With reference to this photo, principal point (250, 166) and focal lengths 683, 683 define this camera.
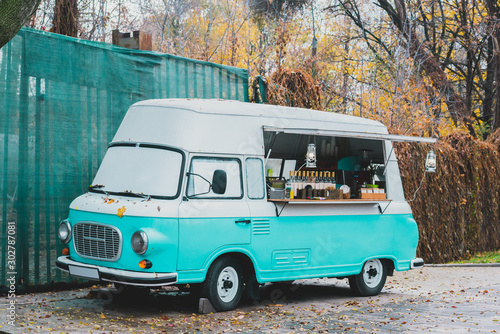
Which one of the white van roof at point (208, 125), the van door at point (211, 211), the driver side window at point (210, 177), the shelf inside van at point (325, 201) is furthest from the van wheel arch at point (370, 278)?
the driver side window at point (210, 177)

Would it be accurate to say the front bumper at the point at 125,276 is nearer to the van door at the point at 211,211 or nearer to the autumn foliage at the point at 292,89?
the van door at the point at 211,211

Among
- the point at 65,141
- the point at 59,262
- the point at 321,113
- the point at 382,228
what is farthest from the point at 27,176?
the point at 382,228

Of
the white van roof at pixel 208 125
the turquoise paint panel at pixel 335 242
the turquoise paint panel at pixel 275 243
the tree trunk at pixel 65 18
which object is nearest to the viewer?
the turquoise paint panel at pixel 275 243

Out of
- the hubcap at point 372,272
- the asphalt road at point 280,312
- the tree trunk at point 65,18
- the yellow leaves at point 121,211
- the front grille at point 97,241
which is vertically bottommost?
the asphalt road at point 280,312

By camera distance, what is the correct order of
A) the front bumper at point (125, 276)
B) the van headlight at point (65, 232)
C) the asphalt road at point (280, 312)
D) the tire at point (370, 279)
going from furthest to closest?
the tire at point (370, 279) → the van headlight at point (65, 232) → the front bumper at point (125, 276) → the asphalt road at point (280, 312)

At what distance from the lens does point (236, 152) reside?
9.12 m

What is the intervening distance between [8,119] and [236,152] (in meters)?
3.16

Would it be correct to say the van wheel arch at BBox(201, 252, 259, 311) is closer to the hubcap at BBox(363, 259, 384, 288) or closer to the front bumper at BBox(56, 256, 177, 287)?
the front bumper at BBox(56, 256, 177, 287)

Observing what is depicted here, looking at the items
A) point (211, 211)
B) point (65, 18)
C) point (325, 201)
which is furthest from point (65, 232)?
point (65, 18)

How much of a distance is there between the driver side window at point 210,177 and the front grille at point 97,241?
1061 millimetres

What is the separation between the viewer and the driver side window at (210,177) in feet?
28.3

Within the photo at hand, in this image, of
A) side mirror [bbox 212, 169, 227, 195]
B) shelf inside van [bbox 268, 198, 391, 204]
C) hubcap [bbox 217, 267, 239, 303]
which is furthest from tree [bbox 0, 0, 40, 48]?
shelf inside van [bbox 268, 198, 391, 204]

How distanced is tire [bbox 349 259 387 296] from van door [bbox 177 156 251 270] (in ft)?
8.26

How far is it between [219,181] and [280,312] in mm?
2002
